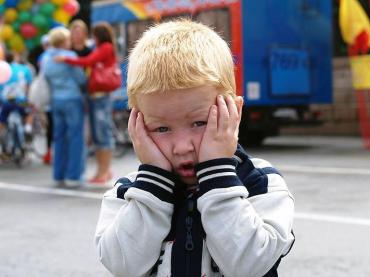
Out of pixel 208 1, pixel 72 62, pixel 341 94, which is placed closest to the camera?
pixel 72 62

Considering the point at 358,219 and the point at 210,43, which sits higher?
the point at 210,43

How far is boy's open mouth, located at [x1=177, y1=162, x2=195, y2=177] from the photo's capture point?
5.64 feet

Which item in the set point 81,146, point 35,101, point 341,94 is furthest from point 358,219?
point 341,94

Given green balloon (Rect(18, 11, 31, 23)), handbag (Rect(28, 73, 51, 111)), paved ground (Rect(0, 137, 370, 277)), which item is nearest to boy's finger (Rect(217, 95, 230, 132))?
paved ground (Rect(0, 137, 370, 277))

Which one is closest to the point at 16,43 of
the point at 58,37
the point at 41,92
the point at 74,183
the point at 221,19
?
the point at 58,37

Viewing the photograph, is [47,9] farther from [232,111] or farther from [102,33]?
[232,111]

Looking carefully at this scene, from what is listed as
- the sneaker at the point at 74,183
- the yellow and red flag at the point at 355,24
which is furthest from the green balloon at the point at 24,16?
the yellow and red flag at the point at 355,24

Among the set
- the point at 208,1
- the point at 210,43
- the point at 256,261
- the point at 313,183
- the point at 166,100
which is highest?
the point at 208,1

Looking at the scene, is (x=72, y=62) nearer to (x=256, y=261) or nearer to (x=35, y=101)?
(x=35, y=101)

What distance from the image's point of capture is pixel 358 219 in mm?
5688

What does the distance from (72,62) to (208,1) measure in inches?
199

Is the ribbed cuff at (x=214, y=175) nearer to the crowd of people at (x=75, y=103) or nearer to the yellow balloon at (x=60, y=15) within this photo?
the crowd of people at (x=75, y=103)

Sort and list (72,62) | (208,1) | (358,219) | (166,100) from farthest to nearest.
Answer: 1. (208,1)
2. (72,62)
3. (358,219)
4. (166,100)

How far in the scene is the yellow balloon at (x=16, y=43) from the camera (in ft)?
33.3
